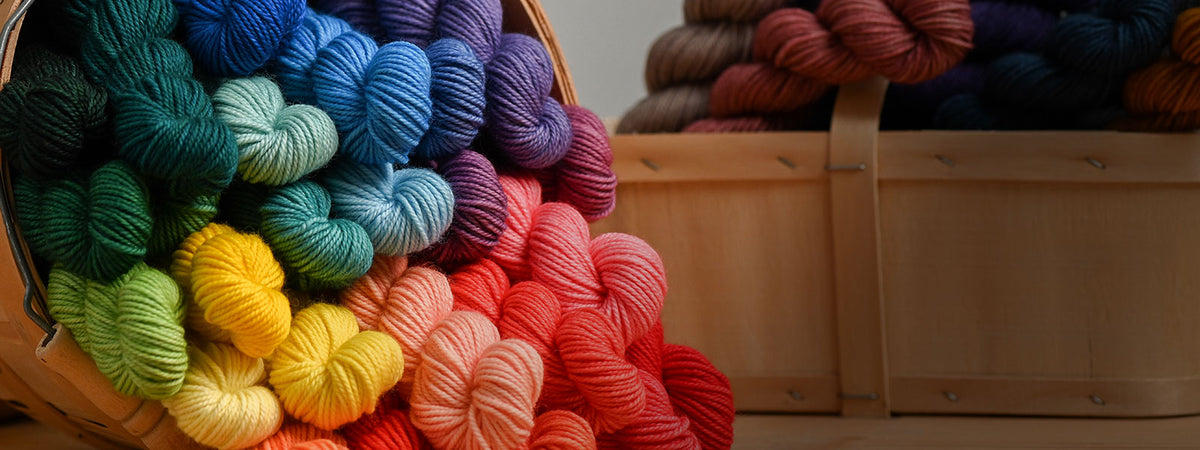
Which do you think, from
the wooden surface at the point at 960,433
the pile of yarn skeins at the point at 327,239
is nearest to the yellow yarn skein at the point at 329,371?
the pile of yarn skeins at the point at 327,239

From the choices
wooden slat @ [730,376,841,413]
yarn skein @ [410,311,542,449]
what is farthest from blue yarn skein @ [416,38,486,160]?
wooden slat @ [730,376,841,413]

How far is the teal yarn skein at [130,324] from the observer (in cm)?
48

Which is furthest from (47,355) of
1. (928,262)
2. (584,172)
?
(928,262)

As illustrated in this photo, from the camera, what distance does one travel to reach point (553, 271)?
598 millimetres

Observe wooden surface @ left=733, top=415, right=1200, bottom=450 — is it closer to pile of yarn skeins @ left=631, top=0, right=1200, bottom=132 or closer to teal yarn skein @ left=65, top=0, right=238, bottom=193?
pile of yarn skeins @ left=631, top=0, right=1200, bottom=132

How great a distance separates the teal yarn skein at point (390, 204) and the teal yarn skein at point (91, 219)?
0.10 m

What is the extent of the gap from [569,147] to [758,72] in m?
0.30

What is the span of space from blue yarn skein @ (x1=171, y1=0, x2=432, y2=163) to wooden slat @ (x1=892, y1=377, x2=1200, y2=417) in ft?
1.81

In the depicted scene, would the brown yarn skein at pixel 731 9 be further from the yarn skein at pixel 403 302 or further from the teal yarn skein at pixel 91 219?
the teal yarn skein at pixel 91 219

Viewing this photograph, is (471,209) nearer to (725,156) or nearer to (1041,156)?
(725,156)

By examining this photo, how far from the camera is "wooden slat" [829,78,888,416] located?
2.90ft

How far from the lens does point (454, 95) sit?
0.56 meters

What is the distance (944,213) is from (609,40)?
2.36ft

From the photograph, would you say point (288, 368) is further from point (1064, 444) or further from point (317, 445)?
point (1064, 444)
